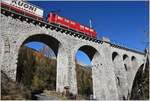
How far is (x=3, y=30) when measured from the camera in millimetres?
28594

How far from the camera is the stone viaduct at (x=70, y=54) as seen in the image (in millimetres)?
28797

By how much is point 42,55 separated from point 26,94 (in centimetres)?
4039

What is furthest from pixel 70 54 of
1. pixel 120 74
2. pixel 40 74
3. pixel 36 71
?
pixel 36 71

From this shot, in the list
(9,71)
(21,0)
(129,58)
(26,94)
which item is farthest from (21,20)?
(129,58)

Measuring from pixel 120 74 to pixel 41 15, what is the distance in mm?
20671

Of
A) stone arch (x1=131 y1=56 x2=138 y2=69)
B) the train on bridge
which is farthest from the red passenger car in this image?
stone arch (x1=131 y1=56 x2=138 y2=69)

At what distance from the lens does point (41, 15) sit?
110 ft

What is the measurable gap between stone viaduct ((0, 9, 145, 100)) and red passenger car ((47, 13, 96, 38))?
111cm

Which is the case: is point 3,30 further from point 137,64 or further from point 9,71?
point 137,64

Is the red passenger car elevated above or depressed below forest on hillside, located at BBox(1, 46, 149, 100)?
above

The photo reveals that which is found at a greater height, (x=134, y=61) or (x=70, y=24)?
(x=70, y=24)

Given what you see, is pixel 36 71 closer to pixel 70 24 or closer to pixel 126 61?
pixel 126 61

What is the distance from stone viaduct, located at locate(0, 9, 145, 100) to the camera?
1134 inches

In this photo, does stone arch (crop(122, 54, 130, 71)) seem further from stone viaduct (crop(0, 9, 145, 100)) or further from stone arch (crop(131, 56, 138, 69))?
stone arch (crop(131, 56, 138, 69))
